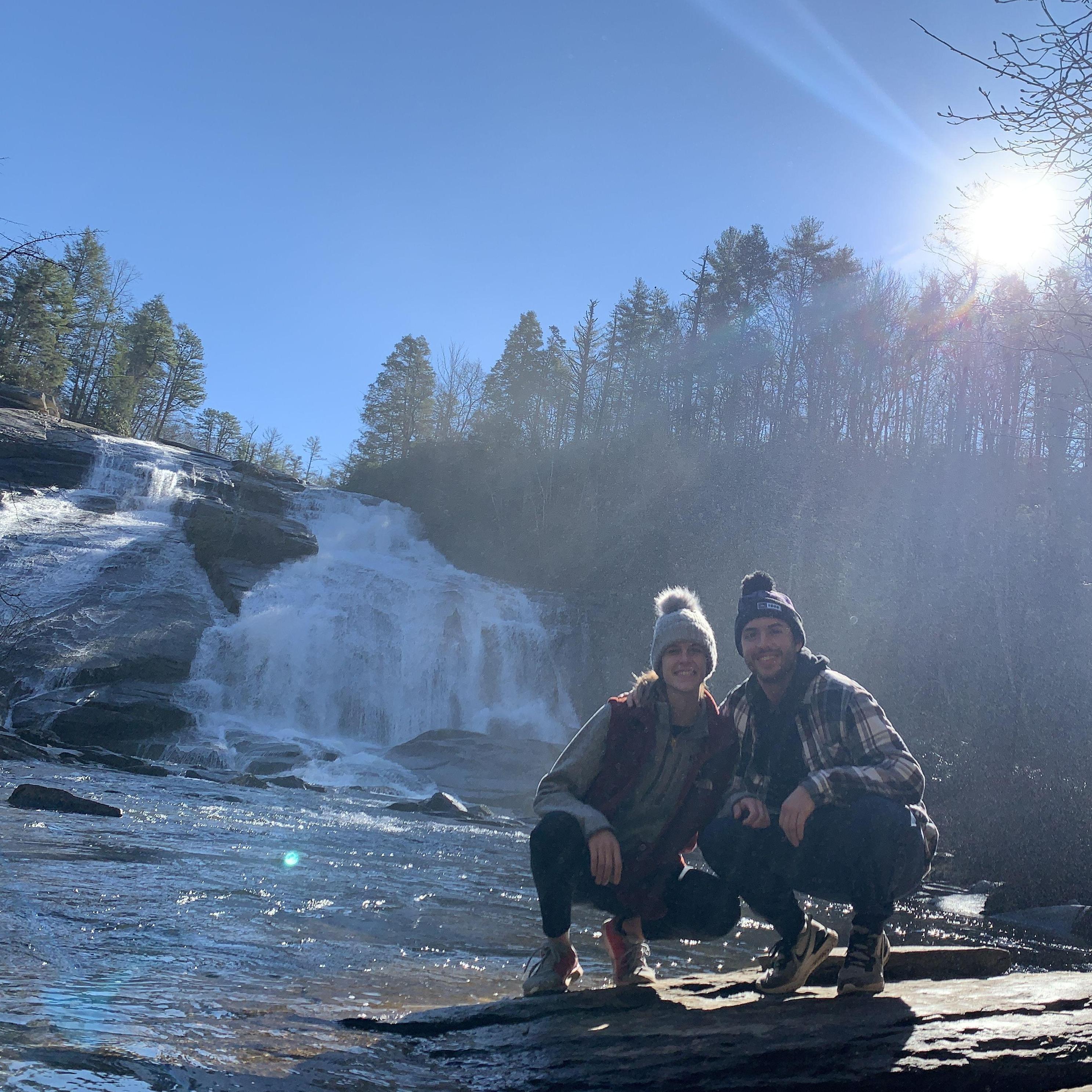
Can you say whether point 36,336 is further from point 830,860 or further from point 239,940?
point 830,860

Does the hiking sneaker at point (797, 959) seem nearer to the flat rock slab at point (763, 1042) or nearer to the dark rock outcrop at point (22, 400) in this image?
the flat rock slab at point (763, 1042)

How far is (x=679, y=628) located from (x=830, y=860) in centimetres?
96

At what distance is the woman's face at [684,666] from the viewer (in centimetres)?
307

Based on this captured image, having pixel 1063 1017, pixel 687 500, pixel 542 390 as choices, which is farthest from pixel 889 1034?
pixel 542 390

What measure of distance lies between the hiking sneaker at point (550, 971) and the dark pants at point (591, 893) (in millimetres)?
70

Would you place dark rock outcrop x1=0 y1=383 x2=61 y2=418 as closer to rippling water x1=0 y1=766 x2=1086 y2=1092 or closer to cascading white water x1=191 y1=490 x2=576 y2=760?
cascading white water x1=191 y1=490 x2=576 y2=760

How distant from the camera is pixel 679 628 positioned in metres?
3.14

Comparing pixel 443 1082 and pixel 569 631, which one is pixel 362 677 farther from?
pixel 443 1082

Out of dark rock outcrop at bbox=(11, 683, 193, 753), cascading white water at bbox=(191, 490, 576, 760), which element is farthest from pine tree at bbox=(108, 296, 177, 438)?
dark rock outcrop at bbox=(11, 683, 193, 753)

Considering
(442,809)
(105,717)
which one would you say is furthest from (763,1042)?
(105,717)

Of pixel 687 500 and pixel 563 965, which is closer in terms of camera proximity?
pixel 563 965

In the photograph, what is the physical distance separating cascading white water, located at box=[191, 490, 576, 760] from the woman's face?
15.7m

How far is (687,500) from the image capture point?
105 ft

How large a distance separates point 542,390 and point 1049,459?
21708mm
